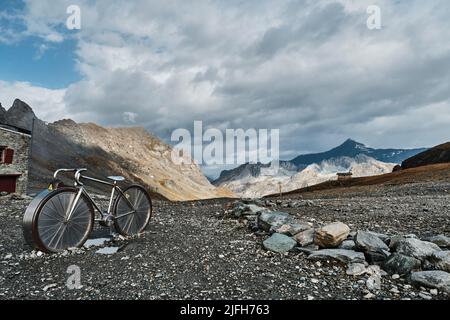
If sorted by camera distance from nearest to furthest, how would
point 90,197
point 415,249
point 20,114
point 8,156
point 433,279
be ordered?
point 433,279, point 415,249, point 90,197, point 8,156, point 20,114

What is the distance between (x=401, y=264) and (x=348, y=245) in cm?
139

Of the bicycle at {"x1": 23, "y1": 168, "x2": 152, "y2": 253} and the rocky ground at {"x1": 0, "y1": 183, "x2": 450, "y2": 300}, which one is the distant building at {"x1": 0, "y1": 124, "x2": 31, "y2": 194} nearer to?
the rocky ground at {"x1": 0, "y1": 183, "x2": 450, "y2": 300}

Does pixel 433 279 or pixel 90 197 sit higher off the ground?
pixel 90 197

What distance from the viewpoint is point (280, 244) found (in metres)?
8.15

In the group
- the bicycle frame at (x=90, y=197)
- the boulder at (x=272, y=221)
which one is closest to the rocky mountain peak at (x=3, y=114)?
the bicycle frame at (x=90, y=197)

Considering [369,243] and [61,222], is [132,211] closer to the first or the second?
[61,222]

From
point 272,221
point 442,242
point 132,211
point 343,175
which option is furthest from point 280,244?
point 343,175

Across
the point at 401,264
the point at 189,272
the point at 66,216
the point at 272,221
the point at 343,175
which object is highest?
the point at 343,175

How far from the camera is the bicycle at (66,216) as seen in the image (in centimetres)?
722

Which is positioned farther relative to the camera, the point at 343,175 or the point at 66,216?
the point at 343,175

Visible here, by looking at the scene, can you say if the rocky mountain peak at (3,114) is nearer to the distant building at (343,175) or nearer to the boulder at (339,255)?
the distant building at (343,175)

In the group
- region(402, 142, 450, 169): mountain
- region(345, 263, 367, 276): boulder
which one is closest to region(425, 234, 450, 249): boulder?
region(345, 263, 367, 276): boulder
